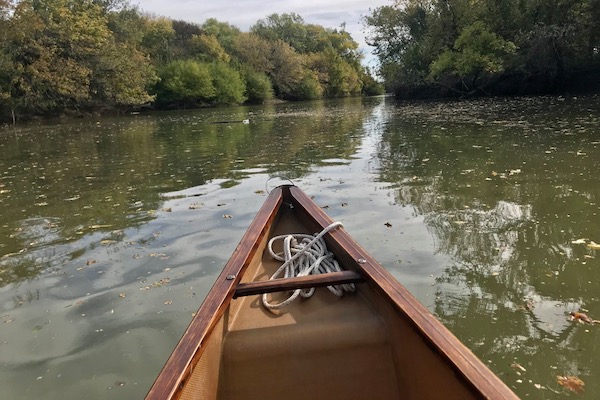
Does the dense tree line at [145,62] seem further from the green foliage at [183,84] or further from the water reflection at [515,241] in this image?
the water reflection at [515,241]

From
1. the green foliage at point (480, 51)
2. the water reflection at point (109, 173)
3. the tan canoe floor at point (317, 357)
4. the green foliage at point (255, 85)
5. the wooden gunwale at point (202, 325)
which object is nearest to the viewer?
the wooden gunwale at point (202, 325)

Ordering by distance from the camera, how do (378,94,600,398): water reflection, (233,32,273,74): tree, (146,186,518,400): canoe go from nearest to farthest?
(146,186,518,400): canoe, (378,94,600,398): water reflection, (233,32,273,74): tree

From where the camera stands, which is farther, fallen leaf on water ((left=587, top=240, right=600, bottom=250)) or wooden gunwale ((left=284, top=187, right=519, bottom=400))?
fallen leaf on water ((left=587, top=240, right=600, bottom=250))

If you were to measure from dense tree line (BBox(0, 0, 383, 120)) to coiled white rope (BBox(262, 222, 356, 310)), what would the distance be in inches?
1026

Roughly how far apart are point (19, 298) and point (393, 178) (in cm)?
517

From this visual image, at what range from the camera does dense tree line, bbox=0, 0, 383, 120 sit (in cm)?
2555

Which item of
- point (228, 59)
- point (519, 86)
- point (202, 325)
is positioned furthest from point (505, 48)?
point (228, 59)

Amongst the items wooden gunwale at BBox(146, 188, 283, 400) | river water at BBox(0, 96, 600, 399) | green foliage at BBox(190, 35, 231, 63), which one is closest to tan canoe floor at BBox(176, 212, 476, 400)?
wooden gunwale at BBox(146, 188, 283, 400)

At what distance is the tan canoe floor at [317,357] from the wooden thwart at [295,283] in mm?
131

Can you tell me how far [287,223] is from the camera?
381cm

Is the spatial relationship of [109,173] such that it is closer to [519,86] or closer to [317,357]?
[317,357]

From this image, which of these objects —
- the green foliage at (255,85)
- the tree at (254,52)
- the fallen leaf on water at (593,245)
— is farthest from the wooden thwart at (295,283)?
the tree at (254,52)

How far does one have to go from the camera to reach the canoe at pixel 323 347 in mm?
1668

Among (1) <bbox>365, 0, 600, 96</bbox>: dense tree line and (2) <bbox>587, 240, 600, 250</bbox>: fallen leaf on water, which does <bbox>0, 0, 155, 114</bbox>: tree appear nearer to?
(1) <bbox>365, 0, 600, 96</bbox>: dense tree line
